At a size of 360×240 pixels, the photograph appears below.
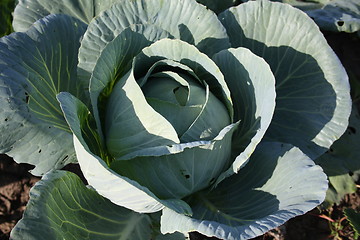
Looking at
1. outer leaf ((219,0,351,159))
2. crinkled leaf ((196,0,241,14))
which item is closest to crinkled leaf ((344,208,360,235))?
outer leaf ((219,0,351,159))

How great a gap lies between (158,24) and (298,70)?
65 cm

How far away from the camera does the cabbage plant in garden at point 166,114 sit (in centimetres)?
153

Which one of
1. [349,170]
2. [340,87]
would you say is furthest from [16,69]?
[349,170]

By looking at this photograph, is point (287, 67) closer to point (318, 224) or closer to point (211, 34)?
point (211, 34)

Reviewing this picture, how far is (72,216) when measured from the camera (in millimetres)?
1653

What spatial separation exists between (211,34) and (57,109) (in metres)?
0.69

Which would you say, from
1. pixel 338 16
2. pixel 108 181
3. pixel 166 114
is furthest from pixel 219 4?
pixel 108 181

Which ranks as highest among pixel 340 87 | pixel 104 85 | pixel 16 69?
pixel 16 69

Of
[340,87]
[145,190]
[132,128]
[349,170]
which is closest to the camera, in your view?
[145,190]

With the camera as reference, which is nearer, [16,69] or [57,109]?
[16,69]

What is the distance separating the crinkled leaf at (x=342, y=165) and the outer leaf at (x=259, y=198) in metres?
0.75

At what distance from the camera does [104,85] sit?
1.68m

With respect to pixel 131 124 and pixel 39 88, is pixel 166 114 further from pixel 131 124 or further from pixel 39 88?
pixel 39 88

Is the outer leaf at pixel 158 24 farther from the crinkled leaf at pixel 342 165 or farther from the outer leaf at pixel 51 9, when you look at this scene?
the crinkled leaf at pixel 342 165
